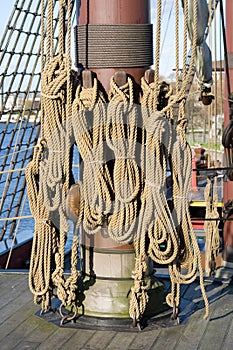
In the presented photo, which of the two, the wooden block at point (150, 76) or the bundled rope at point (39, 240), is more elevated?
the wooden block at point (150, 76)

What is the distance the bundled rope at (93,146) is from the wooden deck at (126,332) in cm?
55

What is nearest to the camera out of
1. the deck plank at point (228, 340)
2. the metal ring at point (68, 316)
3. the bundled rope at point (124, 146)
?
the deck plank at point (228, 340)

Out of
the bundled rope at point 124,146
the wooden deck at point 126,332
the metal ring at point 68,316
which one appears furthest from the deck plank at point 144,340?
the bundled rope at point 124,146

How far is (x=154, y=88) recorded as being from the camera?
3.17 metres

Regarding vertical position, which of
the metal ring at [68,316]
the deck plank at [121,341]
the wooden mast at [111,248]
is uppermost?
the wooden mast at [111,248]

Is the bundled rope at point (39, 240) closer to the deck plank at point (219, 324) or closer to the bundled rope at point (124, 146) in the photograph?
the bundled rope at point (124, 146)

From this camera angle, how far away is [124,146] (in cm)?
315

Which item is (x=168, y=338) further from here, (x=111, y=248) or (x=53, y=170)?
(x=53, y=170)

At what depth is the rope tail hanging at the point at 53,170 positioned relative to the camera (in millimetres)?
3170

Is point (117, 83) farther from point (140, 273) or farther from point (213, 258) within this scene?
point (213, 258)

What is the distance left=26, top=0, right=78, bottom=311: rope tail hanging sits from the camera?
10.4 feet

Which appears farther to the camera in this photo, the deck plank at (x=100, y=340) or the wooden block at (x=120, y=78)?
the wooden block at (x=120, y=78)

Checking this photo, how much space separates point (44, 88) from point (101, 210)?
2.01ft

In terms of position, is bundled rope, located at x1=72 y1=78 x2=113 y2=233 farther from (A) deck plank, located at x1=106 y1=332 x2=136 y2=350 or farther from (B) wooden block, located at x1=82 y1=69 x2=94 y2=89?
(A) deck plank, located at x1=106 y1=332 x2=136 y2=350
